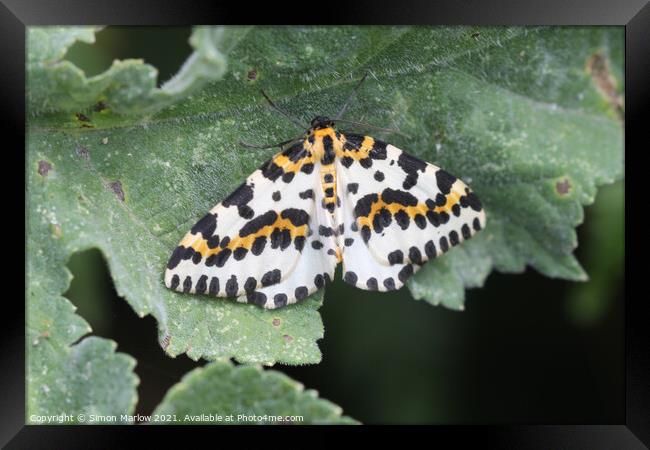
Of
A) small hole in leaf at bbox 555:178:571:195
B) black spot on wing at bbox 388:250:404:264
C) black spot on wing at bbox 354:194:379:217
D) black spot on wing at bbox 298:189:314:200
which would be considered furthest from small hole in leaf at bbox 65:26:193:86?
small hole in leaf at bbox 555:178:571:195

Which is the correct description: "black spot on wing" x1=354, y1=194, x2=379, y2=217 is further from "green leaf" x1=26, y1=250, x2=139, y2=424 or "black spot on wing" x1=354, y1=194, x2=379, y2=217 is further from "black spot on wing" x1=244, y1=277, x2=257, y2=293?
"green leaf" x1=26, y1=250, x2=139, y2=424

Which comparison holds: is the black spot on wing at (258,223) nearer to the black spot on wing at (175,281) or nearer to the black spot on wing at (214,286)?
the black spot on wing at (214,286)

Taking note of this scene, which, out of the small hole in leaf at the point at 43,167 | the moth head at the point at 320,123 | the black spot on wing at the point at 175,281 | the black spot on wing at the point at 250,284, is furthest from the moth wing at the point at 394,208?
the small hole in leaf at the point at 43,167

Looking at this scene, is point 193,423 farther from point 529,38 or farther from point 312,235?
point 529,38

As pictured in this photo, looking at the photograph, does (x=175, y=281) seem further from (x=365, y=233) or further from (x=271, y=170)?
(x=365, y=233)
